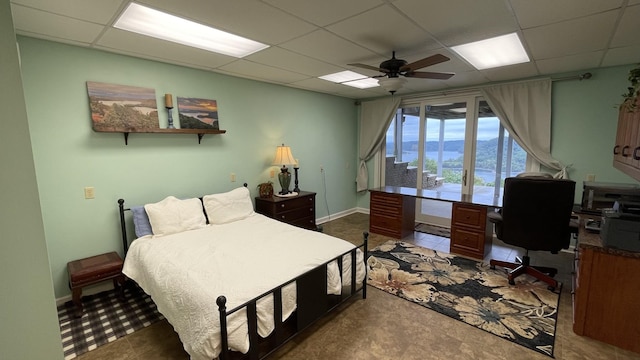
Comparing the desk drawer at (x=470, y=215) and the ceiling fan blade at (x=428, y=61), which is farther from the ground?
the ceiling fan blade at (x=428, y=61)

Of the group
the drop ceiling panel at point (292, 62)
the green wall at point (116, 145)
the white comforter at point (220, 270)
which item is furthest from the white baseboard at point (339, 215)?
the drop ceiling panel at point (292, 62)

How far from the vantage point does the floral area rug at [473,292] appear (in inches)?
92.0

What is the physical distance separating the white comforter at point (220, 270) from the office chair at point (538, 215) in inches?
68.5

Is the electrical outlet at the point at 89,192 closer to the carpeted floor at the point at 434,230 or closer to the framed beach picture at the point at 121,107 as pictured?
the framed beach picture at the point at 121,107

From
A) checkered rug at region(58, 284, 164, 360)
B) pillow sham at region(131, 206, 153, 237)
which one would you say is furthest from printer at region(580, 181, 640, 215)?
pillow sham at region(131, 206, 153, 237)

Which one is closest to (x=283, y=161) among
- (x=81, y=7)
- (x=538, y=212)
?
(x=81, y=7)

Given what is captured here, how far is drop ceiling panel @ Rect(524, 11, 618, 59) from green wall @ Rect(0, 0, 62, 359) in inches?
136

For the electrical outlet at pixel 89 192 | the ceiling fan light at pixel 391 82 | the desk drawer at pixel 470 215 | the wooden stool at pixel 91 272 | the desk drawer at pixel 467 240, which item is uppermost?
the ceiling fan light at pixel 391 82

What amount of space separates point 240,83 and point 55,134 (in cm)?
217

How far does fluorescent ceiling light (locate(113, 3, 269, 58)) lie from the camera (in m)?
2.09

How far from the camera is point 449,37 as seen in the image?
97.7 inches

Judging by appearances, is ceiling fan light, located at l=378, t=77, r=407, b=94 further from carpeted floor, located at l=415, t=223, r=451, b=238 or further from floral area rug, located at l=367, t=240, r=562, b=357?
carpeted floor, located at l=415, t=223, r=451, b=238

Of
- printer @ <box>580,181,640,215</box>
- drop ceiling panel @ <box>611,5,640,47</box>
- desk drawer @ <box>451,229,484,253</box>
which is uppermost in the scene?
drop ceiling panel @ <box>611,5,640,47</box>

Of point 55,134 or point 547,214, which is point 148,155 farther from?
point 547,214
